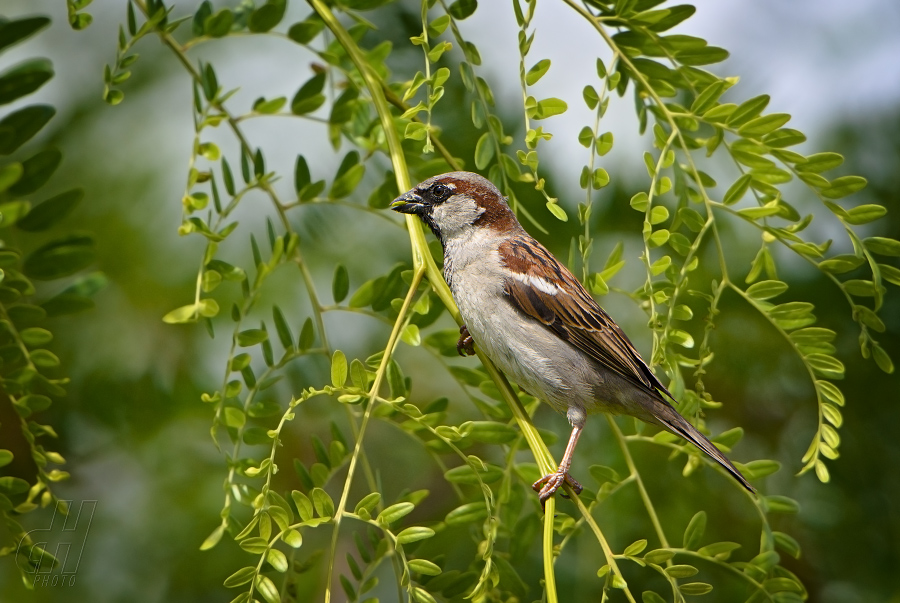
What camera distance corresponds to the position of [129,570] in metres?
2.53

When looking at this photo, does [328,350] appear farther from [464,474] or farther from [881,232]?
[881,232]

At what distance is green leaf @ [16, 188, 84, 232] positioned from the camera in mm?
1294

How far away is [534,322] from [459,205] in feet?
1.34

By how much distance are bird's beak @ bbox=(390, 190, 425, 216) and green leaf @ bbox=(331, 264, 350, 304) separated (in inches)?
8.1

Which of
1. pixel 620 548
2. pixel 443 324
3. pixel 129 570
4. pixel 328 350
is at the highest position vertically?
pixel 328 350

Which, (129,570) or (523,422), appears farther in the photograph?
(129,570)

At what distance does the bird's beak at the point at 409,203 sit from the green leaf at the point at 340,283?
0.67ft

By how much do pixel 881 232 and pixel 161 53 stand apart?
9.45ft

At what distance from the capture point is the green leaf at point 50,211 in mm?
1294

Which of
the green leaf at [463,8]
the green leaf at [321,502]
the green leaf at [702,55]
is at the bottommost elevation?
the green leaf at [321,502]

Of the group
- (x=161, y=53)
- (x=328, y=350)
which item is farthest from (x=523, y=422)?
(x=161, y=53)

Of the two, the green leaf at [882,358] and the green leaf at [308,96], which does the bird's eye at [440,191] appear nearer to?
the green leaf at [308,96]

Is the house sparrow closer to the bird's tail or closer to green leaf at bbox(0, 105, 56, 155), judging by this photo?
the bird's tail

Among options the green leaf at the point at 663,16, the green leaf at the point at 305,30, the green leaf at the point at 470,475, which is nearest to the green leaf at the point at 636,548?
the green leaf at the point at 470,475
